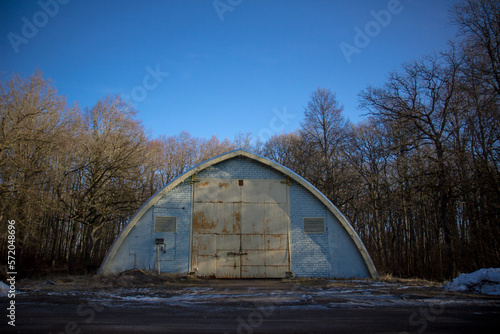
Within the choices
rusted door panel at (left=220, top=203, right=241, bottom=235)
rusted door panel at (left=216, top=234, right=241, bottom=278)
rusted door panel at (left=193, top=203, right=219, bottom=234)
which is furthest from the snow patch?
rusted door panel at (left=193, top=203, right=219, bottom=234)

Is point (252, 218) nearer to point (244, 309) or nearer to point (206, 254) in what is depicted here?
point (206, 254)

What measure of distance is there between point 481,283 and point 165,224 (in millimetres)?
10633

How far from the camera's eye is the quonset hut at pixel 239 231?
12.9m

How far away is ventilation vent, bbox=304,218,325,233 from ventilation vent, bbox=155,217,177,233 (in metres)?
5.35

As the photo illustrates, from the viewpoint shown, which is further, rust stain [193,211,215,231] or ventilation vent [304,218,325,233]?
ventilation vent [304,218,325,233]

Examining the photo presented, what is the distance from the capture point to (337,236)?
527 inches

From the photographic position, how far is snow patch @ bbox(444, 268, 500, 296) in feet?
28.9

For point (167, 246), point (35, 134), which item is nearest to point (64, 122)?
point (35, 134)

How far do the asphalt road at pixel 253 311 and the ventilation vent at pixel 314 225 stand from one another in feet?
12.6

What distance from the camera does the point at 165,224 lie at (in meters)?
13.2

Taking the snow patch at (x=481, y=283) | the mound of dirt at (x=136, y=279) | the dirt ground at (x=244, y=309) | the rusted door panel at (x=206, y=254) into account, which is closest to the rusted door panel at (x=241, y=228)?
the rusted door panel at (x=206, y=254)

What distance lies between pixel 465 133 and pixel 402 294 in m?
13.0

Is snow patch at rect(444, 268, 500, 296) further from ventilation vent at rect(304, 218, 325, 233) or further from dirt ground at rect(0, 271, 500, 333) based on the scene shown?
ventilation vent at rect(304, 218, 325, 233)

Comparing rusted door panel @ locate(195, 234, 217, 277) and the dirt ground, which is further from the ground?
rusted door panel @ locate(195, 234, 217, 277)
